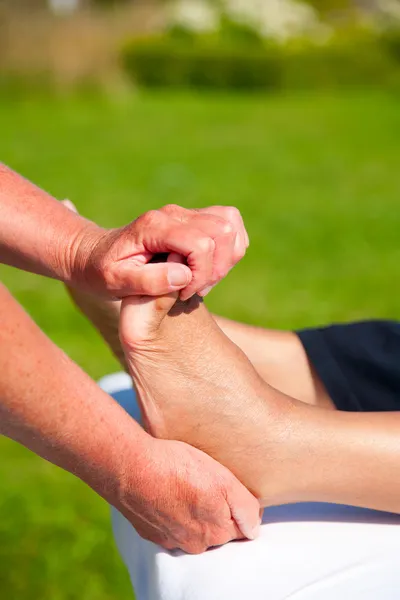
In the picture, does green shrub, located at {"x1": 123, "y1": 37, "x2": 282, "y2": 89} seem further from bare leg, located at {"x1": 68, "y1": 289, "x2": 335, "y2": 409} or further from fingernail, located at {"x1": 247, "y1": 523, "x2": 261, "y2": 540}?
fingernail, located at {"x1": 247, "y1": 523, "x2": 261, "y2": 540}

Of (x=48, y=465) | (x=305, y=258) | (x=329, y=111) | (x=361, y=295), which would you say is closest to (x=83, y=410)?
(x=48, y=465)

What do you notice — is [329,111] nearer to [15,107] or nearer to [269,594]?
[15,107]

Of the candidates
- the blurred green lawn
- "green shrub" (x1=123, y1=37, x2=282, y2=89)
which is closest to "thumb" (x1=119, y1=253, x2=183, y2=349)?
the blurred green lawn

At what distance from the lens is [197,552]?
3.93 ft

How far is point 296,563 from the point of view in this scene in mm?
1130

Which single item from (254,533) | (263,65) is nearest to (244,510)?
(254,533)

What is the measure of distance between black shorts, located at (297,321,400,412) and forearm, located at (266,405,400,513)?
207 mm

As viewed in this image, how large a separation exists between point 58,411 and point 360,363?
0.59 meters

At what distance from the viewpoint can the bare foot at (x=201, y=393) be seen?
1194mm

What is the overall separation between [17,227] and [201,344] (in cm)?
32

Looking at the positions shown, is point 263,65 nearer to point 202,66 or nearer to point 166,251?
point 202,66

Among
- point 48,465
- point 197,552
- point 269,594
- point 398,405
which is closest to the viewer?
point 269,594

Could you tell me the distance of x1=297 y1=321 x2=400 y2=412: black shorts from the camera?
1428 millimetres

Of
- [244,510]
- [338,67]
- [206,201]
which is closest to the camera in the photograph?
[244,510]
